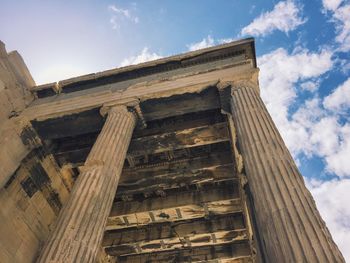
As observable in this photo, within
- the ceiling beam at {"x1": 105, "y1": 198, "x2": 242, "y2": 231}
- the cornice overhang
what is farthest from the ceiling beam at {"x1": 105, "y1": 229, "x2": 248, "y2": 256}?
the cornice overhang

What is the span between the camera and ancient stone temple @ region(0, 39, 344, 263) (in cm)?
902

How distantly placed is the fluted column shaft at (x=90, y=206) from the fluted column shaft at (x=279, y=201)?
3.57 m

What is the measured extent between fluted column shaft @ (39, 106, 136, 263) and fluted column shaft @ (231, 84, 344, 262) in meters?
3.57

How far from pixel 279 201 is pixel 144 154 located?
758 centimetres

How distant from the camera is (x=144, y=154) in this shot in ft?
42.3

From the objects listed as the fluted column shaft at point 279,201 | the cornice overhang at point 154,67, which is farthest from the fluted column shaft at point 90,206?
the cornice overhang at point 154,67

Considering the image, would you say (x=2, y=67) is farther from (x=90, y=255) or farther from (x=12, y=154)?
(x=90, y=255)

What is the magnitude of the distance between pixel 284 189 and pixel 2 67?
11.1 meters

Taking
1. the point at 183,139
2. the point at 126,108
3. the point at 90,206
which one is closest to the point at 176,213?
the point at 183,139

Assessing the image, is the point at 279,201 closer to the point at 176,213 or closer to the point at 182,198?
the point at 182,198

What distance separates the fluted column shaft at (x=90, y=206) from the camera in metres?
6.48

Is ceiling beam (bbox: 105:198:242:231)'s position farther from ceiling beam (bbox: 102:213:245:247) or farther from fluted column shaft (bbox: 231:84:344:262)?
fluted column shaft (bbox: 231:84:344:262)

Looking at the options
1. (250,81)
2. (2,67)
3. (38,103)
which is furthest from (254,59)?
(2,67)

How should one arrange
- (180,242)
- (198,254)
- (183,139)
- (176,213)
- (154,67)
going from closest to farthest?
(183,139)
(154,67)
(176,213)
(180,242)
(198,254)
